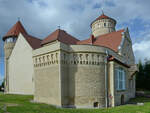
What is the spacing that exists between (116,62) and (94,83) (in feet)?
18.4

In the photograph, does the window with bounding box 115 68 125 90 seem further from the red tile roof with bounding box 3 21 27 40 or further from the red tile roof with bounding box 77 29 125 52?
the red tile roof with bounding box 3 21 27 40

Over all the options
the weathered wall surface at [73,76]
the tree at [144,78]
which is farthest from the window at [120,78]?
the tree at [144,78]

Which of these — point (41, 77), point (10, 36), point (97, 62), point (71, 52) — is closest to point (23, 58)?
point (10, 36)

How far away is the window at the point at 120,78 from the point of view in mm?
21922

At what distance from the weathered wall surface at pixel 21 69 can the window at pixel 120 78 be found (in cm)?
1787

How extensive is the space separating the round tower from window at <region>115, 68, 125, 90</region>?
59.4 feet

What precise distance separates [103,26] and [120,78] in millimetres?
20849

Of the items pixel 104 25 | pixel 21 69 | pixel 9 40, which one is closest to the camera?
pixel 21 69

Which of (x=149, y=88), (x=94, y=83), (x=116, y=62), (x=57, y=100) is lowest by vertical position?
(x=149, y=88)

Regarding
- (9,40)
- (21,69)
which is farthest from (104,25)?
(9,40)

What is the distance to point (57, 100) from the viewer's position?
17.6 m

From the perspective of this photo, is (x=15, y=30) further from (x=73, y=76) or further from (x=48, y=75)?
(x=73, y=76)

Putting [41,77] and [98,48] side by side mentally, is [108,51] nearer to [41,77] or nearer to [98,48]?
[98,48]

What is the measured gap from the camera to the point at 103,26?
39.8 m
